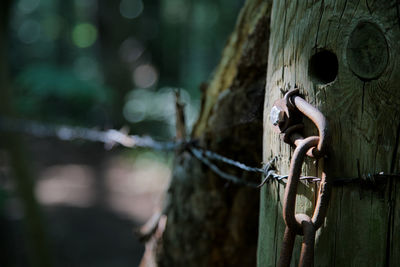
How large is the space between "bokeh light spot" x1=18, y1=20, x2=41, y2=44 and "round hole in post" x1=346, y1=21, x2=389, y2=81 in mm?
27345

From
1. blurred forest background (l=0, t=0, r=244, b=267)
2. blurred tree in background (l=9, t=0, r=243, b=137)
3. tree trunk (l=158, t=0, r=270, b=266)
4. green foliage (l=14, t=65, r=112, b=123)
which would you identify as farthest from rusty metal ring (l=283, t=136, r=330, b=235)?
green foliage (l=14, t=65, r=112, b=123)

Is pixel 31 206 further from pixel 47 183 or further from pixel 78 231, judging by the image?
pixel 47 183

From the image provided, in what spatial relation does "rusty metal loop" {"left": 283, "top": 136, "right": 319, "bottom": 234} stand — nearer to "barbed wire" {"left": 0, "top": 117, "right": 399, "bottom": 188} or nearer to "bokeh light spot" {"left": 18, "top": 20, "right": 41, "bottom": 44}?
"barbed wire" {"left": 0, "top": 117, "right": 399, "bottom": 188}

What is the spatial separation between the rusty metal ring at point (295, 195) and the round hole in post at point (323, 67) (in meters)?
0.17

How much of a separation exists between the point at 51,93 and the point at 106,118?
4762 mm

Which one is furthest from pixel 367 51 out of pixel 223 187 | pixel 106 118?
pixel 106 118

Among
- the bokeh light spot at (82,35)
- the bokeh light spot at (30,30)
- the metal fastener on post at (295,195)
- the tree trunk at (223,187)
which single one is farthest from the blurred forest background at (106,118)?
the bokeh light spot at (30,30)

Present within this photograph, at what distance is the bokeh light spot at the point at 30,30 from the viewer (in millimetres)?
25039

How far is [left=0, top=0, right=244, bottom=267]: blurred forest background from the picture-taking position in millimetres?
6484

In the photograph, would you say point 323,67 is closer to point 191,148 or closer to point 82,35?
point 191,148

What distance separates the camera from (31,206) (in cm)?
462

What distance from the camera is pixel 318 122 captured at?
82cm

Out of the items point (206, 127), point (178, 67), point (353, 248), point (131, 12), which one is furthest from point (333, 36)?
point (131, 12)

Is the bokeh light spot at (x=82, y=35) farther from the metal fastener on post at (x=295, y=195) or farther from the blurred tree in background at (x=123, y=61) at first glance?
the metal fastener on post at (x=295, y=195)
